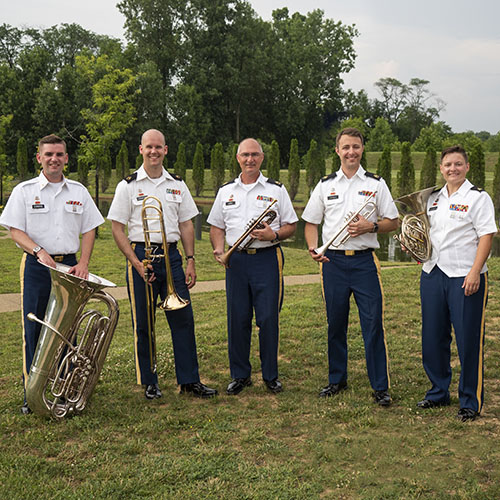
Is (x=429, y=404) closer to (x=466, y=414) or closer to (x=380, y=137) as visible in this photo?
(x=466, y=414)

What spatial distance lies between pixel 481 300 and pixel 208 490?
94.1 inches

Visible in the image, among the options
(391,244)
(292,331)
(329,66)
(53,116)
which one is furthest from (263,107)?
(292,331)

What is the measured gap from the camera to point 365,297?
191 inches

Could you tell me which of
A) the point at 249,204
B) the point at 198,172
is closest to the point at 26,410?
the point at 249,204

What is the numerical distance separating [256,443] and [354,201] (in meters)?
1.99

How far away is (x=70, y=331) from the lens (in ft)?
14.8

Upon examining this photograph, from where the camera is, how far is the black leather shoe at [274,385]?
16.9 ft

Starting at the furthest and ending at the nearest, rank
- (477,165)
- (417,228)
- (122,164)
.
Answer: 1. (122,164)
2. (477,165)
3. (417,228)

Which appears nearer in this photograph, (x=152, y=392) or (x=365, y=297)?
(x=365, y=297)

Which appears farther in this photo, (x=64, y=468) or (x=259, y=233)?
(x=259, y=233)

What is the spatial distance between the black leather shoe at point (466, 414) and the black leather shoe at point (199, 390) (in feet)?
6.23

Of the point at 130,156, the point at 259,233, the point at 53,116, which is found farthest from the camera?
the point at 130,156

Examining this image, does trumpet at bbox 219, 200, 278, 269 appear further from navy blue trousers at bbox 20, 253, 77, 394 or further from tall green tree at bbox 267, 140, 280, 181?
tall green tree at bbox 267, 140, 280, 181

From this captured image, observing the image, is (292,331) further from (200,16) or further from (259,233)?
(200,16)
